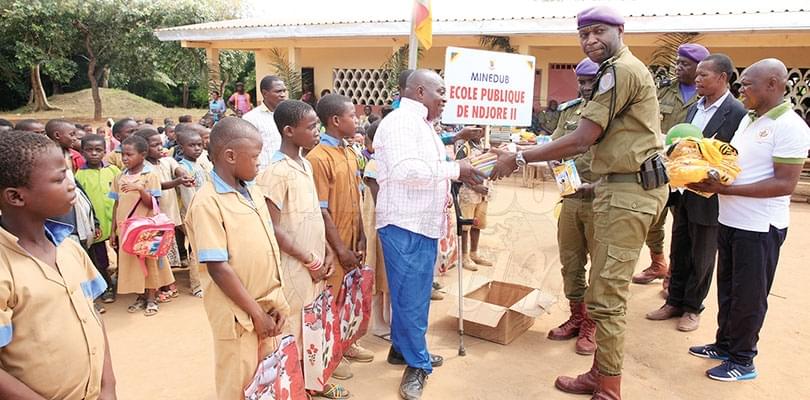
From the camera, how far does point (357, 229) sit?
308cm

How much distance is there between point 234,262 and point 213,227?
0.16 m

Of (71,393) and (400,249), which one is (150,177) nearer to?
(400,249)

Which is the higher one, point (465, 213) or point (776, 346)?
point (465, 213)

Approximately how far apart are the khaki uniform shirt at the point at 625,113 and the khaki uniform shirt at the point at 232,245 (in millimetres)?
1645

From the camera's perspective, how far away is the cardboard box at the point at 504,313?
3568mm

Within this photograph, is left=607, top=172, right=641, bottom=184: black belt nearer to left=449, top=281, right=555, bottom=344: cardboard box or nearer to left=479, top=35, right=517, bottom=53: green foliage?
left=449, top=281, right=555, bottom=344: cardboard box

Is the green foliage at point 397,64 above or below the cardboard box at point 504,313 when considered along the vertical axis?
above

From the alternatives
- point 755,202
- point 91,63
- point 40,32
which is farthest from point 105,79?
point 755,202

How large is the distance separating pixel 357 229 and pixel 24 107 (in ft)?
80.9

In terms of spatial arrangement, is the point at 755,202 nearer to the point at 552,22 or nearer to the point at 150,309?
the point at 150,309

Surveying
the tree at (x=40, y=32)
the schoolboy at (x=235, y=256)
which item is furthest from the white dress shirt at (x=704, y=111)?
the tree at (x=40, y=32)

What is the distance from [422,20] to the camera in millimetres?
5023

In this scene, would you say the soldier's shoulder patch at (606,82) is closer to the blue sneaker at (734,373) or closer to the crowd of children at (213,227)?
the crowd of children at (213,227)

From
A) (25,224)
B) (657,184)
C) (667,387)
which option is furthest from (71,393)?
(667,387)
